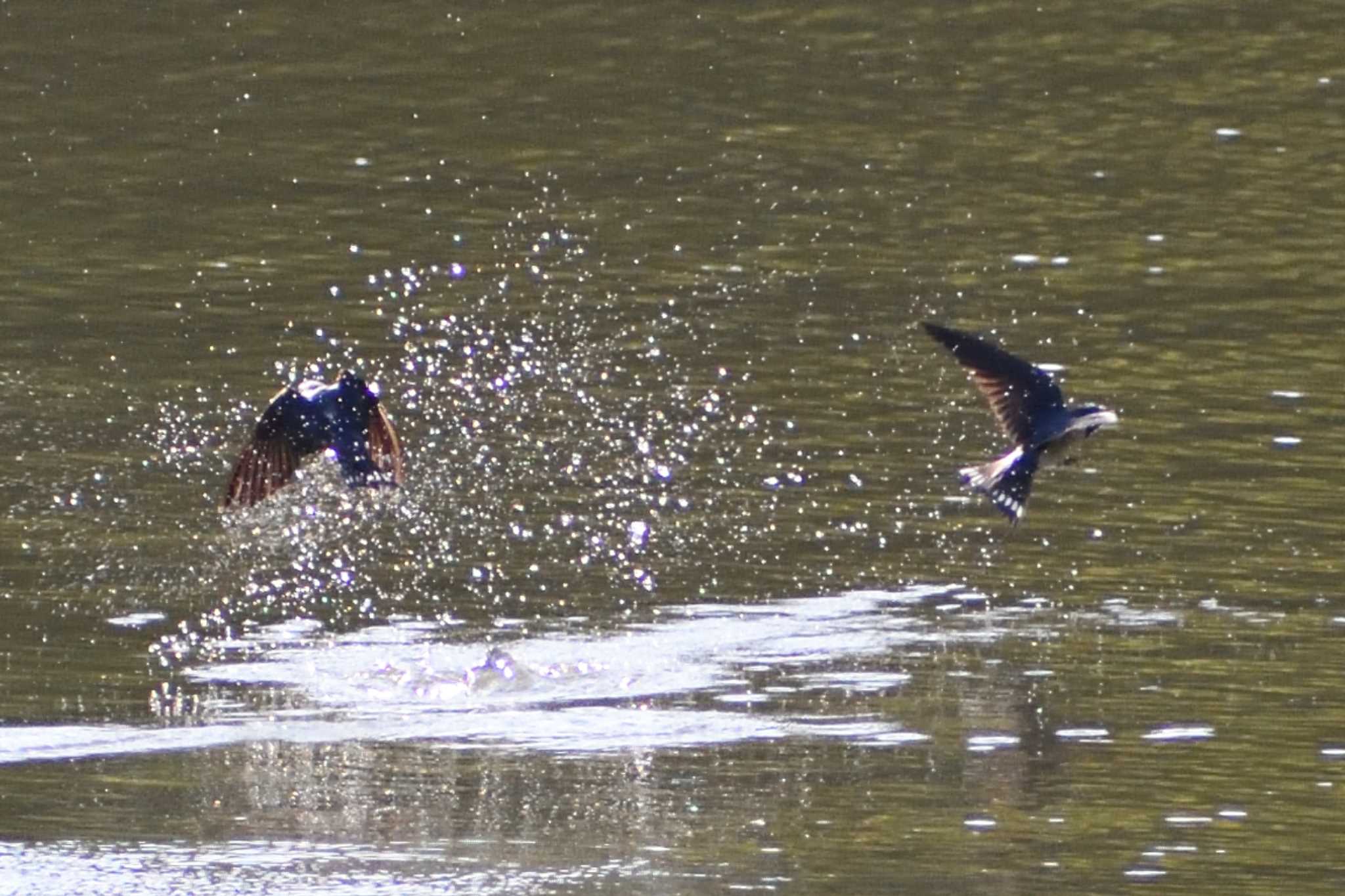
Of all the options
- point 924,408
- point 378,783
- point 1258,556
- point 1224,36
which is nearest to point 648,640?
point 378,783

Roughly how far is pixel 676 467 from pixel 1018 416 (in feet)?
7.36

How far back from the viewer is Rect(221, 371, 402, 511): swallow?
8828 mm

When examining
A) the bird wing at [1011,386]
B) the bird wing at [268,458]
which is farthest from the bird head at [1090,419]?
the bird wing at [268,458]

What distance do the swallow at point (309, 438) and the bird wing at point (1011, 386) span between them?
5.95 feet

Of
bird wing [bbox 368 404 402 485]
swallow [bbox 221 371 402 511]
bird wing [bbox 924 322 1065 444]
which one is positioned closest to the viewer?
bird wing [bbox 924 322 1065 444]

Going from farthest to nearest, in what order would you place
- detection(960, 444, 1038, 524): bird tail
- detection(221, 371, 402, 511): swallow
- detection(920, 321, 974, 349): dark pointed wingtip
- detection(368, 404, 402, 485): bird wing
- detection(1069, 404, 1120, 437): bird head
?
1. detection(368, 404, 402, 485): bird wing
2. detection(221, 371, 402, 511): swallow
3. detection(960, 444, 1038, 524): bird tail
4. detection(920, 321, 974, 349): dark pointed wingtip
5. detection(1069, 404, 1120, 437): bird head

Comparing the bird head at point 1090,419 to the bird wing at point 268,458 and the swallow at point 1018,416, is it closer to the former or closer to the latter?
the swallow at point 1018,416

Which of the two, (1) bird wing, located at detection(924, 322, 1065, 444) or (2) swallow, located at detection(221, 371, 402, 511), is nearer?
(1) bird wing, located at detection(924, 322, 1065, 444)

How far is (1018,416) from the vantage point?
Answer: 26.9 feet

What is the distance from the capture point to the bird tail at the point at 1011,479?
314 inches

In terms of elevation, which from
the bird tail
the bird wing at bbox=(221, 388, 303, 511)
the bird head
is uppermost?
the bird wing at bbox=(221, 388, 303, 511)

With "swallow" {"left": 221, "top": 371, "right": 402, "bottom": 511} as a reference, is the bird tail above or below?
below

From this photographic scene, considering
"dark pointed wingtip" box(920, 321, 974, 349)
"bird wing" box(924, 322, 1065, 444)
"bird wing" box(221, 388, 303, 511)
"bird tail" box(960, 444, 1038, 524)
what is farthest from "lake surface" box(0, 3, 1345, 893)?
"dark pointed wingtip" box(920, 321, 974, 349)

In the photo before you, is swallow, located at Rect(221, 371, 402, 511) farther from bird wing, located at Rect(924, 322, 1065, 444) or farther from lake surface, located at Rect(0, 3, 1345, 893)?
bird wing, located at Rect(924, 322, 1065, 444)
